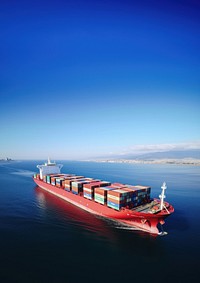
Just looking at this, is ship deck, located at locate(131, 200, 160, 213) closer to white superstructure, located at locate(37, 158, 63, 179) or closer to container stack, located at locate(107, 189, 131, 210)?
container stack, located at locate(107, 189, 131, 210)

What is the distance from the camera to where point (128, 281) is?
1516 cm

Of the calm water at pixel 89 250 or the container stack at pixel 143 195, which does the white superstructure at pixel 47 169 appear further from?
the container stack at pixel 143 195

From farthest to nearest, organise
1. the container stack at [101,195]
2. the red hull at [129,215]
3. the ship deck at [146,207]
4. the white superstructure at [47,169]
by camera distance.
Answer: the white superstructure at [47,169], the container stack at [101,195], the ship deck at [146,207], the red hull at [129,215]

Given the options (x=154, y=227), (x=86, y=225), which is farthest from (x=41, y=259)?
(x=154, y=227)

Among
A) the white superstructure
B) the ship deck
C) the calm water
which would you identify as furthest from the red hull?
the white superstructure

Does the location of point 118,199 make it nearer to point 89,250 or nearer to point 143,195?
point 143,195

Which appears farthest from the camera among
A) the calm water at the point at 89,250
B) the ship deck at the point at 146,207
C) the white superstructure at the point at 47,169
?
the white superstructure at the point at 47,169

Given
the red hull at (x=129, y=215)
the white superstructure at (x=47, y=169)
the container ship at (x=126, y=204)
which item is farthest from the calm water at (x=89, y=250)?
the white superstructure at (x=47, y=169)

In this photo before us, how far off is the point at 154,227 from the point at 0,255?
22.7 meters

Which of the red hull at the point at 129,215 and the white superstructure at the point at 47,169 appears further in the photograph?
the white superstructure at the point at 47,169

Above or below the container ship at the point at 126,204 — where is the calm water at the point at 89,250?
below

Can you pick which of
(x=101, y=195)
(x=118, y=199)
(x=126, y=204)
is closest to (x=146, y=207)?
(x=126, y=204)

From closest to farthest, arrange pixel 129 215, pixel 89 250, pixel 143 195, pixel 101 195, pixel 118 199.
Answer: pixel 89 250, pixel 129 215, pixel 118 199, pixel 101 195, pixel 143 195

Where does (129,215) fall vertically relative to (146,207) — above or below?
above
